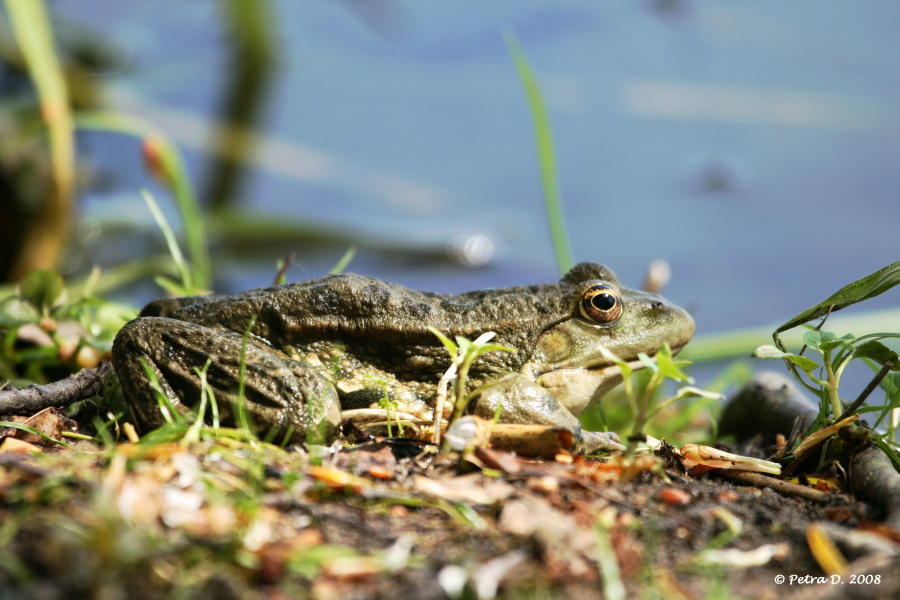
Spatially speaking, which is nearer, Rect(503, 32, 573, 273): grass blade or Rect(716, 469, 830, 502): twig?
Rect(716, 469, 830, 502): twig

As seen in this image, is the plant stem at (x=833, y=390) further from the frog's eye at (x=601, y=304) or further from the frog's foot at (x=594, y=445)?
the frog's eye at (x=601, y=304)

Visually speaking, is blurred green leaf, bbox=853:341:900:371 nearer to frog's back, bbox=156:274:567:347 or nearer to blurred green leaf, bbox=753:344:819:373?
blurred green leaf, bbox=753:344:819:373

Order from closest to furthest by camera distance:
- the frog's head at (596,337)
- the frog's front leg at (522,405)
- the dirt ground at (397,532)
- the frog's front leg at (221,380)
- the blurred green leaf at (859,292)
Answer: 1. the dirt ground at (397,532)
2. the blurred green leaf at (859,292)
3. the frog's front leg at (221,380)
4. the frog's front leg at (522,405)
5. the frog's head at (596,337)

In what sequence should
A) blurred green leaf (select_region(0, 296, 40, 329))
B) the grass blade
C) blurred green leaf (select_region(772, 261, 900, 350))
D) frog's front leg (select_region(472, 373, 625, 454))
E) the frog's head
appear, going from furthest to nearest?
1. the grass blade
2. blurred green leaf (select_region(0, 296, 40, 329))
3. the frog's head
4. frog's front leg (select_region(472, 373, 625, 454))
5. blurred green leaf (select_region(772, 261, 900, 350))

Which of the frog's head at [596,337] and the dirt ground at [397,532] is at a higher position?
the frog's head at [596,337]

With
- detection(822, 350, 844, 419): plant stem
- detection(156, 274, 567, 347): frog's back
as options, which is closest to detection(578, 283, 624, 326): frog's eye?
detection(156, 274, 567, 347): frog's back

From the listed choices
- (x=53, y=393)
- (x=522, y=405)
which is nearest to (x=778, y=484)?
(x=522, y=405)

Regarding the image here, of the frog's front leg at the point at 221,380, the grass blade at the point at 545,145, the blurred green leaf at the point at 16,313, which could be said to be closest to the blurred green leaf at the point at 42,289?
the blurred green leaf at the point at 16,313

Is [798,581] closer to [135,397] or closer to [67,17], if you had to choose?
[135,397]

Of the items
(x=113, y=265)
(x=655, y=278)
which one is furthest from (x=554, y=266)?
(x=113, y=265)
